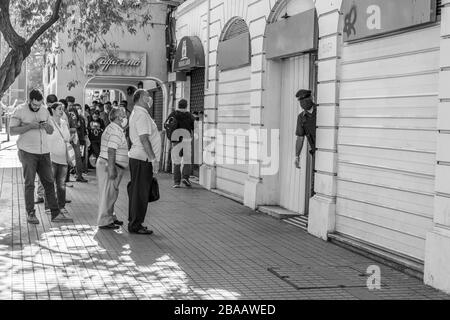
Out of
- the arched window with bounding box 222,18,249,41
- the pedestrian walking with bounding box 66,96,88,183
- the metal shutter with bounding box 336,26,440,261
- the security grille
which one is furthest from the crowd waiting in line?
the security grille

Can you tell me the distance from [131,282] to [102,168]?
10.7 feet

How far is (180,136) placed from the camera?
15.0m

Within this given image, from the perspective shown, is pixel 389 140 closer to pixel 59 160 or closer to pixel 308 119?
pixel 308 119

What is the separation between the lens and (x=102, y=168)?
9.25m

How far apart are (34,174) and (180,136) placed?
610 centimetres

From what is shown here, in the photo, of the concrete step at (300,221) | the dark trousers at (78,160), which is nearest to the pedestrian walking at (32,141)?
the concrete step at (300,221)

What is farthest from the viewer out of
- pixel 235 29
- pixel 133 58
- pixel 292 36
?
pixel 133 58

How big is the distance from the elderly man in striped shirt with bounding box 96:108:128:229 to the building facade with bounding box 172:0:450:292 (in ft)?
→ 8.76

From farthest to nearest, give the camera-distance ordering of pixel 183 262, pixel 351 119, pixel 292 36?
pixel 292 36
pixel 351 119
pixel 183 262

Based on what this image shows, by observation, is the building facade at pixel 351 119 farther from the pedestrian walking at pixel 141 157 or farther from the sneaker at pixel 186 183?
the pedestrian walking at pixel 141 157

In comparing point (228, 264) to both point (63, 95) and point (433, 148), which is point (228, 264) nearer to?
point (433, 148)

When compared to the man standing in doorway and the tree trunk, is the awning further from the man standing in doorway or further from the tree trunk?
the man standing in doorway

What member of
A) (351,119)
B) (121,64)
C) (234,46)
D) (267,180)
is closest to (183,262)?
(351,119)

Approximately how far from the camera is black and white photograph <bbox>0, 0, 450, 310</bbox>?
6281 mm
